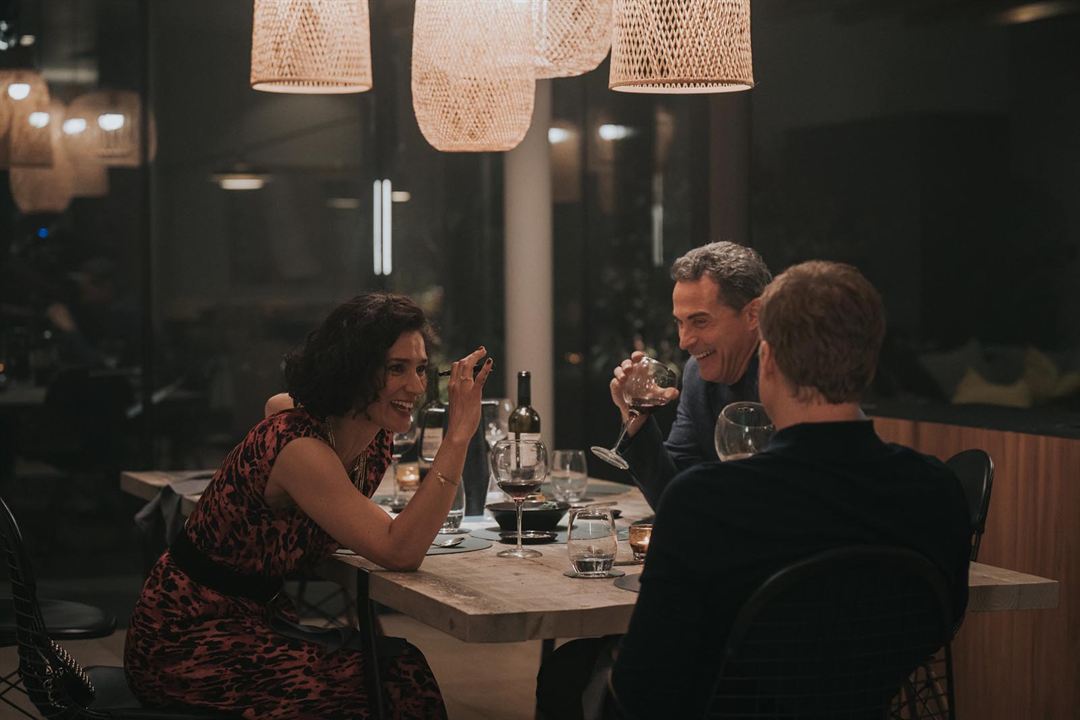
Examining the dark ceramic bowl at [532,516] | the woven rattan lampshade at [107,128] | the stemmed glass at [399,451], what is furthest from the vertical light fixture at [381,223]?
the dark ceramic bowl at [532,516]

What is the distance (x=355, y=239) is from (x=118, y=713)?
3820 millimetres

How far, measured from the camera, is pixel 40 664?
107 inches

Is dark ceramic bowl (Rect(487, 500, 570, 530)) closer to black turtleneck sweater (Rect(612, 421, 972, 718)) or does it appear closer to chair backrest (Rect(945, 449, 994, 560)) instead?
chair backrest (Rect(945, 449, 994, 560))

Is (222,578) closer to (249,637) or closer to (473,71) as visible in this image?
(249,637)

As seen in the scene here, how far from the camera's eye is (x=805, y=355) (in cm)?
201

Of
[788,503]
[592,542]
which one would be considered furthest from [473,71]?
[788,503]

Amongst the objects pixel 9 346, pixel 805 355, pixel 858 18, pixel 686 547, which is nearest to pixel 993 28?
pixel 858 18

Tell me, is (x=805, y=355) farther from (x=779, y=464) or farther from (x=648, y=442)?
(x=648, y=442)

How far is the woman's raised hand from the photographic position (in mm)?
2832

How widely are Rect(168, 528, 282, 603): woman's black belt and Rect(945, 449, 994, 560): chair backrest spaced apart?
144cm

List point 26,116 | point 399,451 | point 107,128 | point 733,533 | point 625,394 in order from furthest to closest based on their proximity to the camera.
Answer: point 107,128 < point 26,116 < point 399,451 < point 625,394 < point 733,533

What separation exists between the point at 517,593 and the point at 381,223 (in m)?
4.04

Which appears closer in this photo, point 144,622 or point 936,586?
point 936,586

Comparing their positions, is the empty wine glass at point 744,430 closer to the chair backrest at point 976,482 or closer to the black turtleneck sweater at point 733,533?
the chair backrest at point 976,482
